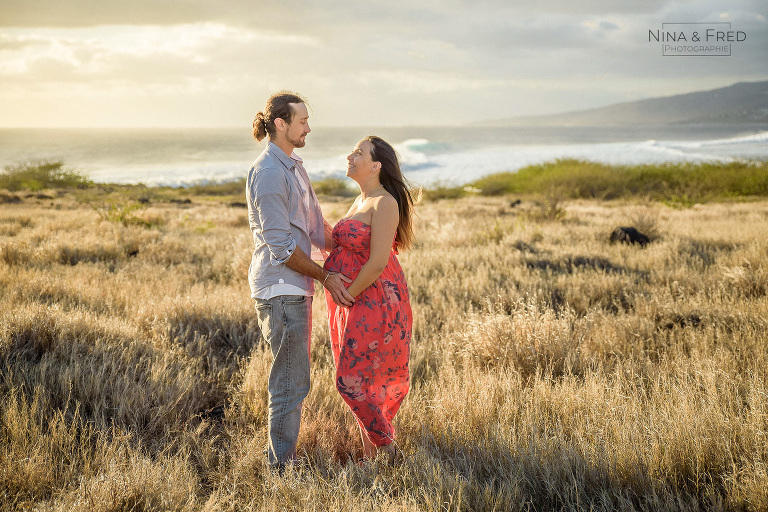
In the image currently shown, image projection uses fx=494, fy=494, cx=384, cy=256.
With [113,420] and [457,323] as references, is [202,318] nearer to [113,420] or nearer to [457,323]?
[113,420]

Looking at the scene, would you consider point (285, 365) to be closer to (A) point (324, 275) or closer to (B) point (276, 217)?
(A) point (324, 275)

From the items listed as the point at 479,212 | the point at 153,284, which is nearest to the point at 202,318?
the point at 153,284

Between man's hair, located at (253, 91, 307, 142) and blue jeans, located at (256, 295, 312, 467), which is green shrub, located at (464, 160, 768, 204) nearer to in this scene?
man's hair, located at (253, 91, 307, 142)

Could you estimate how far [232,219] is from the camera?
16.1 metres

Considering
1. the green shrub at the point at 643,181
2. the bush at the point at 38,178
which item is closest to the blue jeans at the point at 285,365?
the green shrub at the point at 643,181

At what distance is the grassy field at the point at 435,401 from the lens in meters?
2.48

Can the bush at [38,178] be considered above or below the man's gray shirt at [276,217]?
above

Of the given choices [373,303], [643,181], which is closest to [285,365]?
[373,303]

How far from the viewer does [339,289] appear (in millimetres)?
2941

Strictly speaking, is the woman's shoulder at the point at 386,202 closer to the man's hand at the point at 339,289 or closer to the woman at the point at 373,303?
the woman at the point at 373,303

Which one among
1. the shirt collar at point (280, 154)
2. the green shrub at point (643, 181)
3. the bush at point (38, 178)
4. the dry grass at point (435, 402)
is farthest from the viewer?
the bush at point (38, 178)

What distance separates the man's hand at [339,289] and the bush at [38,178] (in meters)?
33.2

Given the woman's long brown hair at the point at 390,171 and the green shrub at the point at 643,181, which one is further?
the green shrub at the point at 643,181

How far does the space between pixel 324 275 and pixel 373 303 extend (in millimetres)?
351
